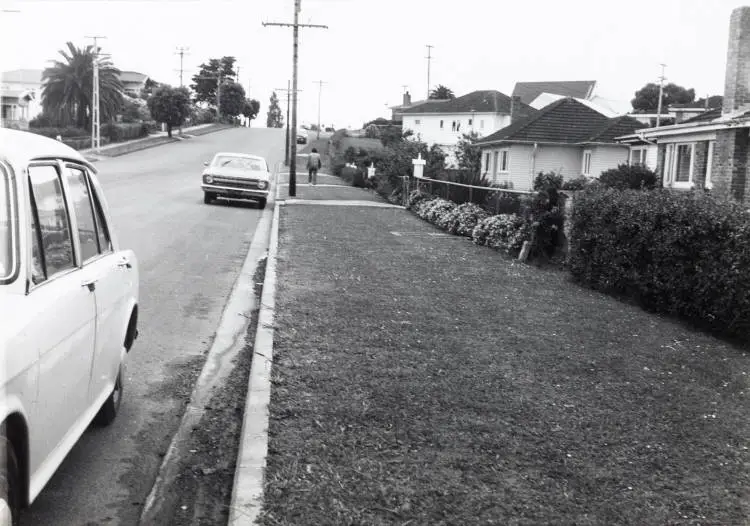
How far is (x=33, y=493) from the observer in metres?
3.34

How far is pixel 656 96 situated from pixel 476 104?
39.2 meters

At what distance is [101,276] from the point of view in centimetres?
459

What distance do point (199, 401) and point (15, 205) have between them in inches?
110

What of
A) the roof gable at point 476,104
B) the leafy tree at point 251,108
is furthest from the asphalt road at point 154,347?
the leafy tree at point 251,108

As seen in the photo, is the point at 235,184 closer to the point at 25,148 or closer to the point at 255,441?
the point at 255,441

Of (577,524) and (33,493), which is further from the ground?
(33,493)

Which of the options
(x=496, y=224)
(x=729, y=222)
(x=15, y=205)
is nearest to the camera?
(x=15, y=205)

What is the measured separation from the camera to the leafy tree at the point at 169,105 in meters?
71.8

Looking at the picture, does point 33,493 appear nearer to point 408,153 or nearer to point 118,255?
point 118,255

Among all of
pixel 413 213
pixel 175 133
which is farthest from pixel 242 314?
pixel 175 133

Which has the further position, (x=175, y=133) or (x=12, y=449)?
(x=175, y=133)

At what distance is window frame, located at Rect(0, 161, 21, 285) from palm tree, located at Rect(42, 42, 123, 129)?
60293mm

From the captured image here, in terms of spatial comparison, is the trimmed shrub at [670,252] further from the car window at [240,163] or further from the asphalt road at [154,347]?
the car window at [240,163]

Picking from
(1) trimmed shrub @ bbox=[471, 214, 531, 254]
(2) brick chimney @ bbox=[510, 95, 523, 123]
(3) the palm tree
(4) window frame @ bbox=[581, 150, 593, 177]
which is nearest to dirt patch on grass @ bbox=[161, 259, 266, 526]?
(1) trimmed shrub @ bbox=[471, 214, 531, 254]
